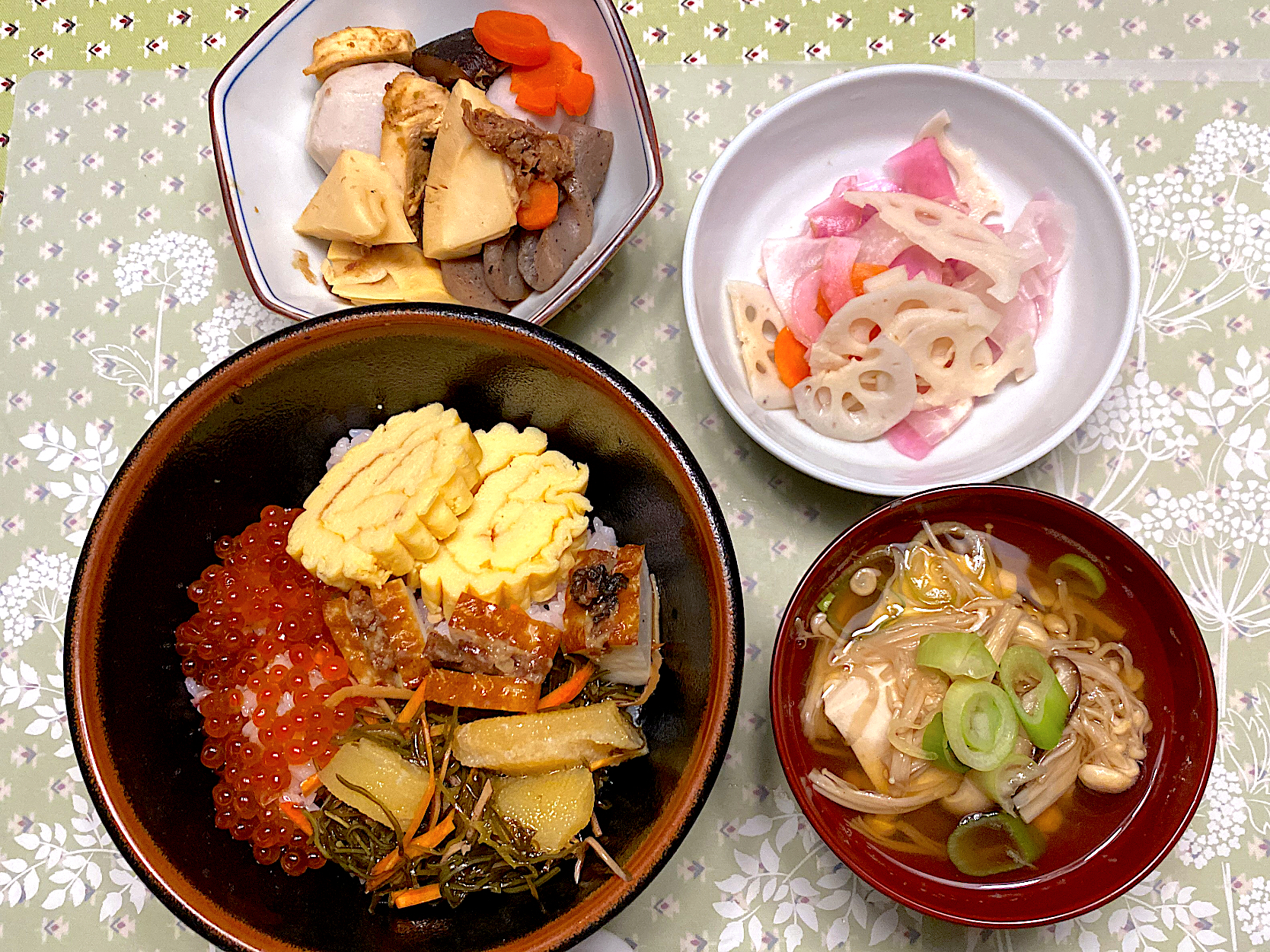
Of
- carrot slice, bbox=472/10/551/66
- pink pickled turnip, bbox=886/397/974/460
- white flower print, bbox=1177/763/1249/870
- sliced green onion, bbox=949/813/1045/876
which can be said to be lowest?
white flower print, bbox=1177/763/1249/870

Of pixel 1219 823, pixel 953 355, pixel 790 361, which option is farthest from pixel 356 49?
pixel 1219 823

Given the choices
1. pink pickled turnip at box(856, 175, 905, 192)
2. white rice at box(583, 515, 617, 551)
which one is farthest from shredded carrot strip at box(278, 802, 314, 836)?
pink pickled turnip at box(856, 175, 905, 192)

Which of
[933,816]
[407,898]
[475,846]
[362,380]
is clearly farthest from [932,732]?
[362,380]

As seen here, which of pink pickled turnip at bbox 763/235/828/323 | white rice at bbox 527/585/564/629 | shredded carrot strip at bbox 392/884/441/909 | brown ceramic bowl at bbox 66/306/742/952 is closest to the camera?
brown ceramic bowl at bbox 66/306/742/952

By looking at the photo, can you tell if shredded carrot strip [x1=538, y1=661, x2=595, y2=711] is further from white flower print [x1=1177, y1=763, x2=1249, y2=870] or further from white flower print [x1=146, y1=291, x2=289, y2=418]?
white flower print [x1=1177, y1=763, x2=1249, y2=870]

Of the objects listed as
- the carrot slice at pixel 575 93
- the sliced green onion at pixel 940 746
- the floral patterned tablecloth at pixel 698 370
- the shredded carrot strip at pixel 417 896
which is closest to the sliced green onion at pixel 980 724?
the sliced green onion at pixel 940 746

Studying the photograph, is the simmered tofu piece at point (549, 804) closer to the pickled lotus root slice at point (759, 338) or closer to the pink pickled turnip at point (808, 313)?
the pickled lotus root slice at point (759, 338)
